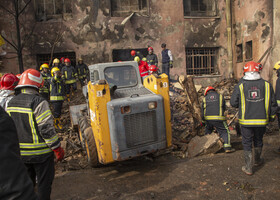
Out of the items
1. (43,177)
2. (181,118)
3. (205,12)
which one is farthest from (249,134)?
(205,12)

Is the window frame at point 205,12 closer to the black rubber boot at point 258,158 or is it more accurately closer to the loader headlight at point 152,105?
the loader headlight at point 152,105

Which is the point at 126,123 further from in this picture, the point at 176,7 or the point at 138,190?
the point at 176,7

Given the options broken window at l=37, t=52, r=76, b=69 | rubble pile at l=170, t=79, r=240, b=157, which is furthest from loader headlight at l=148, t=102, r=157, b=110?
broken window at l=37, t=52, r=76, b=69

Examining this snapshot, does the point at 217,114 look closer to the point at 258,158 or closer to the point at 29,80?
the point at 258,158

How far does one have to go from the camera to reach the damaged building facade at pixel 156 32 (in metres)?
10.7

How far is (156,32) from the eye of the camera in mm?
11992

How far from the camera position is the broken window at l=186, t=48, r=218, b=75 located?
12867 mm

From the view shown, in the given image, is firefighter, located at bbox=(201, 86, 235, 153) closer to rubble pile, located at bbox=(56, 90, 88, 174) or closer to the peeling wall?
rubble pile, located at bbox=(56, 90, 88, 174)

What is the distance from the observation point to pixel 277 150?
4.59 meters

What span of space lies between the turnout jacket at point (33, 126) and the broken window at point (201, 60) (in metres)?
11.4

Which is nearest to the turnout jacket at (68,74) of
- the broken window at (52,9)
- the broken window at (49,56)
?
the broken window at (49,56)

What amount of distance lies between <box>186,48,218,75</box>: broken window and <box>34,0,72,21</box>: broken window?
7.40 meters

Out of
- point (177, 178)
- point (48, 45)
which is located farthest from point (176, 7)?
point (177, 178)

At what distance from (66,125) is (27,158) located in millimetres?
5514
